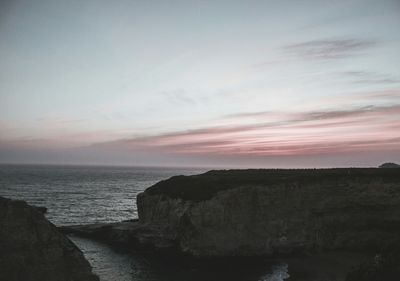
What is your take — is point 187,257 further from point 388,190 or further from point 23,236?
point 23,236

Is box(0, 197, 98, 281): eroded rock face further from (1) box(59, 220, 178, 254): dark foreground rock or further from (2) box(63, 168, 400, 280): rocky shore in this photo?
(1) box(59, 220, 178, 254): dark foreground rock

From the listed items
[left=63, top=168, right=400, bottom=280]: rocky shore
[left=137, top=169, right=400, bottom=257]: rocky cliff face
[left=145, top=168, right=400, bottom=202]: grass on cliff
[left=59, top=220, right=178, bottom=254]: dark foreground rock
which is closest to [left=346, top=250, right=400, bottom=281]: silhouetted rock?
[left=63, top=168, right=400, bottom=280]: rocky shore

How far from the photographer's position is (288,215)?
155ft

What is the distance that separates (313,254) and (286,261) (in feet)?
16.3

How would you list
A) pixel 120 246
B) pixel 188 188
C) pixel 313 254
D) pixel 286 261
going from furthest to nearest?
pixel 188 188 → pixel 120 246 → pixel 313 254 → pixel 286 261

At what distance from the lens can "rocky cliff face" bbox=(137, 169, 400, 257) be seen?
45062mm

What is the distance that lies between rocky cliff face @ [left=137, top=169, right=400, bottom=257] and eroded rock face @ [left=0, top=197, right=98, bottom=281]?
3049 centimetres

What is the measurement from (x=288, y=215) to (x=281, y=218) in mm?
1062

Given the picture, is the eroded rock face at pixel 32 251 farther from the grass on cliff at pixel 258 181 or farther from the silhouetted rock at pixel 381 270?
the grass on cliff at pixel 258 181

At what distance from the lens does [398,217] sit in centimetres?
4591

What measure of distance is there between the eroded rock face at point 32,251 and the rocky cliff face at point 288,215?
30491 millimetres

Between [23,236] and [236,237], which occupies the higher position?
[23,236]

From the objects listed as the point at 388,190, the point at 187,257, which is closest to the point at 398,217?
the point at 388,190

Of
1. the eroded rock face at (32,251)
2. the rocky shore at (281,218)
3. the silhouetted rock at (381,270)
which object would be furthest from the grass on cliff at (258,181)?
the eroded rock face at (32,251)
